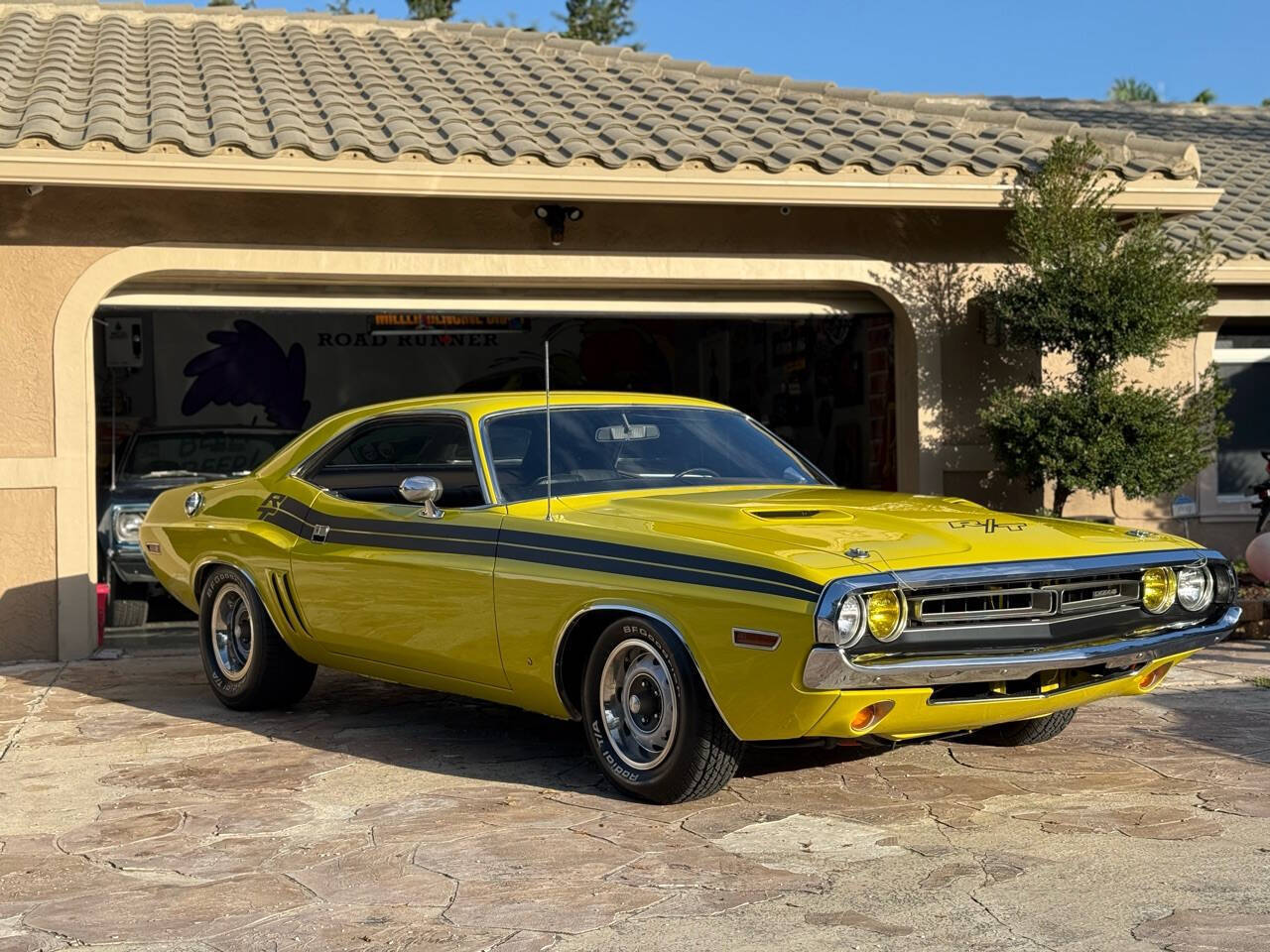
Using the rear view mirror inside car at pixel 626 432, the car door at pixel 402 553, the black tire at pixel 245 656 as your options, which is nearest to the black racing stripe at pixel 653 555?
the car door at pixel 402 553

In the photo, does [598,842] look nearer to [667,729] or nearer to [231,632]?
[667,729]

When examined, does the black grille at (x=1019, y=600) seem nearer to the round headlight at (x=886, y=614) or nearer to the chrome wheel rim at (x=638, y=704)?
the round headlight at (x=886, y=614)

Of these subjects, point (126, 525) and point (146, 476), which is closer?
point (126, 525)

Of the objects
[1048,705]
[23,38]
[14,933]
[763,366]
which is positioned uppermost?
[23,38]

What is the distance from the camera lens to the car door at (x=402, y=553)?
614 centimetres

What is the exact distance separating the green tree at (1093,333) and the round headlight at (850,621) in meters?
5.28

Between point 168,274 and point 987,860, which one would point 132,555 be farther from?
point 987,860

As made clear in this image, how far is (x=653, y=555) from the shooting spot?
545 centimetres

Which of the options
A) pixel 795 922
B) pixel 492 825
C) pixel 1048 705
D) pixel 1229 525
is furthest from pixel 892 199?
pixel 795 922

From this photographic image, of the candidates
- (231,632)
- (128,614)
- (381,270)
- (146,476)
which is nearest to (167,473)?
(146,476)

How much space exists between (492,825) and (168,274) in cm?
585

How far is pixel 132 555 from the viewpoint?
1166 cm

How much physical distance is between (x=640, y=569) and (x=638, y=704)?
19.2 inches

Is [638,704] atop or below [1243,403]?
below
